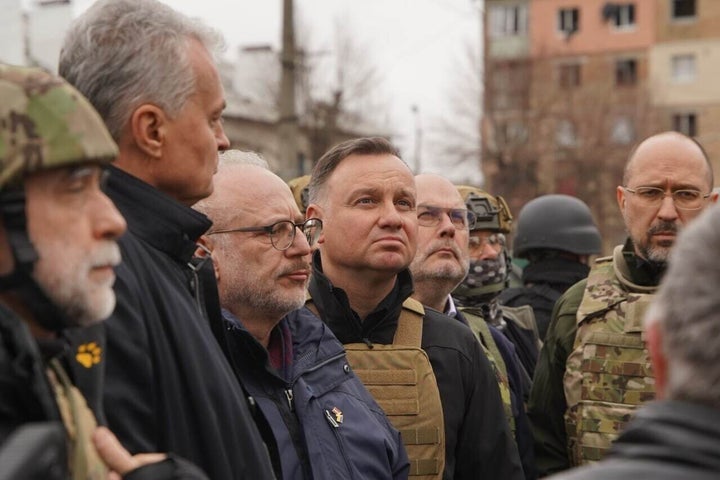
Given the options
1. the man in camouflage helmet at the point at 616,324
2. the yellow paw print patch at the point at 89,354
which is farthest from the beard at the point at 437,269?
the yellow paw print patch at the point at 89,354

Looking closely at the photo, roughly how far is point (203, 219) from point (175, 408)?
0.56m

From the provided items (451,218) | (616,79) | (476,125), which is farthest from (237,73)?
(451,218)

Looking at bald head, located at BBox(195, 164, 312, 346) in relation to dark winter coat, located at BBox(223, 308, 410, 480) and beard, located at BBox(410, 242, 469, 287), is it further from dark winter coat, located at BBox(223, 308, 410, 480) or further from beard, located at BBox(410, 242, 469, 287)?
beard, located at BBox(410, 242, 469, 287)

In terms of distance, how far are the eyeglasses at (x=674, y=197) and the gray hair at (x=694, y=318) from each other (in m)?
3.37

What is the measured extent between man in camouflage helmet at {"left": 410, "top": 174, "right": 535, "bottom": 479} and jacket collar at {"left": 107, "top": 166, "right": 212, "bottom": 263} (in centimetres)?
263

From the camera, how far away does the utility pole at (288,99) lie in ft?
54.8

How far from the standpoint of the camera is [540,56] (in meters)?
58.3

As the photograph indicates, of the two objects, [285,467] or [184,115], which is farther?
[285,467]

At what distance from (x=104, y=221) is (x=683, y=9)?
64614 mm

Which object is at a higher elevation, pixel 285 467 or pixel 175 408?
pixel 175 408

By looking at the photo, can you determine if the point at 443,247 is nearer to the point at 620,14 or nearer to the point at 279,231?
the point at 279,231

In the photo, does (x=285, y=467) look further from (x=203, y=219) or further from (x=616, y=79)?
(x=616, y=79)

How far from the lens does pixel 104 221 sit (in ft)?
8.71

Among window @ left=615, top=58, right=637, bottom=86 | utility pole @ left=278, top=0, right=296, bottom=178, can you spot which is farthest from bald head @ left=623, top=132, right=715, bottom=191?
window @ left=615, top=58, right=637, bottom=86
